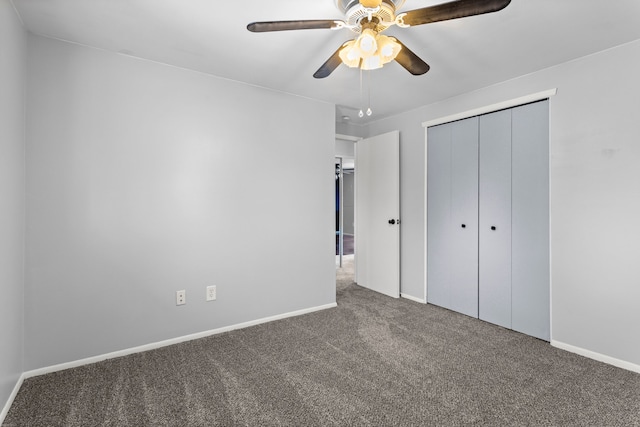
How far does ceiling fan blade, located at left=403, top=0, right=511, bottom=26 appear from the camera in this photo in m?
1.36

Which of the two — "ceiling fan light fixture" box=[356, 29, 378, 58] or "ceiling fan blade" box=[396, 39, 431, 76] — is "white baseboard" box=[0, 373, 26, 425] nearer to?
"ceiling fan light fixture" box=[356, 29, 378, 58]

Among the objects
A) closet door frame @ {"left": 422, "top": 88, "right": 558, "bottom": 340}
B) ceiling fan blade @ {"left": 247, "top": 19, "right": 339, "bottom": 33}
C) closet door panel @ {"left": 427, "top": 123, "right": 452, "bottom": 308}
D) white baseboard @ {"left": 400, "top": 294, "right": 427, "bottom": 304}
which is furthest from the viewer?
white baseboard @ {"left": 400, "top": 294, "right": 427, "bottom": 304}

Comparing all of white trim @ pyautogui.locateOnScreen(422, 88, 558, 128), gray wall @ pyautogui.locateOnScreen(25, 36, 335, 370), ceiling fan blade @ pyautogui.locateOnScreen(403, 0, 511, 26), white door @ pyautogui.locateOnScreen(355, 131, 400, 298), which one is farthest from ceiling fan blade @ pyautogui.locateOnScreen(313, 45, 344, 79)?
white door @ pyautogui.locateOnScreen(355, 131, 400, 298)

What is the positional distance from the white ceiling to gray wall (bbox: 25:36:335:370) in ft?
0.86

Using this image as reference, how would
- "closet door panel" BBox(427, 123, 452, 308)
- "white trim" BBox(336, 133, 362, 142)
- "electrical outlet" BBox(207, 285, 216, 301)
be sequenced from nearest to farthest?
1. "electrical outlet" BBox(207, 285, 216, 301)
2. "closet door panel" BBox(427, 123, 452, 308)
3. "white trim" BBox(336, 133, 362, 142)

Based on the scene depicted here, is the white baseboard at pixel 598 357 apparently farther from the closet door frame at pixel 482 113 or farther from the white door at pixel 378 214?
the white door at pixel 378 214

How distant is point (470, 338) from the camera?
2820mm

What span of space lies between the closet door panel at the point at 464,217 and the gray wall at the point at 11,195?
3652mm

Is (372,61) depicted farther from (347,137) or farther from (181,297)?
(347,137)

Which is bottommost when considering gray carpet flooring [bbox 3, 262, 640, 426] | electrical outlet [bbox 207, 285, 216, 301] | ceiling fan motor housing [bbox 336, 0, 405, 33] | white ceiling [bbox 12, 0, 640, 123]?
gray carpet flooring [bbox 3, 262, 640, 426]

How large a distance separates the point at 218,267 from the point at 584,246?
10.1 feet

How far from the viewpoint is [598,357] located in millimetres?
2428

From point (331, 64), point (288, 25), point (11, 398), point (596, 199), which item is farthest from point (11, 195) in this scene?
point (596, 199)

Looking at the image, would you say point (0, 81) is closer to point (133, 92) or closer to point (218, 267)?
point (133, 92)
